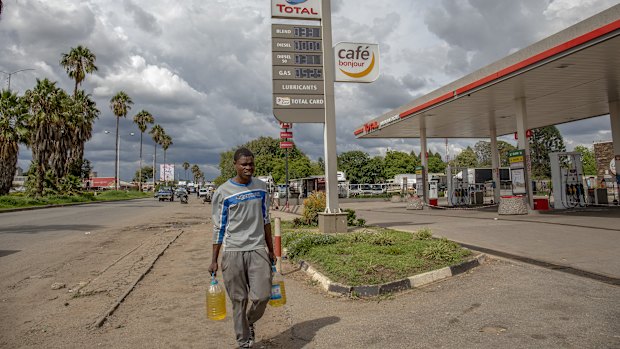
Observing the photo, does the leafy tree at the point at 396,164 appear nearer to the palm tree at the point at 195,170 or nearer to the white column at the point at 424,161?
the white column at the point at 424,161

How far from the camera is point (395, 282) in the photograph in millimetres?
5766

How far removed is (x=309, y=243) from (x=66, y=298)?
4452 millimetres

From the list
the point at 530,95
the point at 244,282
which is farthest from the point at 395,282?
the point at 530,95

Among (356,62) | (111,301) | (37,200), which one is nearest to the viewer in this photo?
Answer: (111,301)

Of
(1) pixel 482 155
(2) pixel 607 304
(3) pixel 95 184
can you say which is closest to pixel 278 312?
(2) pixel 607 304

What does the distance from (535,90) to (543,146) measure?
5803cm

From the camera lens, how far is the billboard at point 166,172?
3588 inches

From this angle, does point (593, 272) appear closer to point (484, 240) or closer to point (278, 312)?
point (484, 240)

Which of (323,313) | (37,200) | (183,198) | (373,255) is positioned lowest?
(323,313)

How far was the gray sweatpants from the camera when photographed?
12.0 feet

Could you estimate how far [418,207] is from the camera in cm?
2383

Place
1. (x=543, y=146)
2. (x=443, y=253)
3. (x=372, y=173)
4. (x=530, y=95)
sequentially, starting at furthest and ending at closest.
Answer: (x=372, y=173) → (x=543, y=146) → (x=530, y=95) → (x=443, y=253)

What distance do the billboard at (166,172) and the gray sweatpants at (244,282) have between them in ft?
304

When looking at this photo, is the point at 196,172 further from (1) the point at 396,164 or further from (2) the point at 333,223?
(2) the point at 333,223
